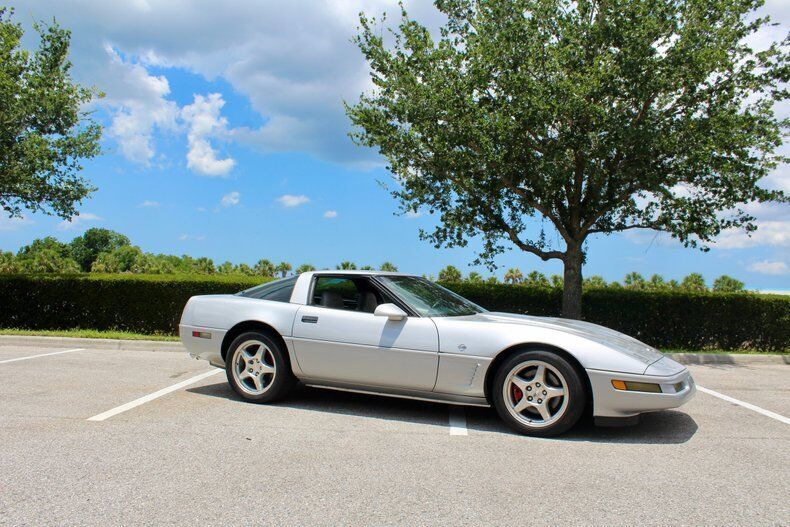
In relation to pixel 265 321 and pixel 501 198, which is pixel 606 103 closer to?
pixel 501 198

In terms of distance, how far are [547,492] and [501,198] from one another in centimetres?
1071

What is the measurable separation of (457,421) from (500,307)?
8.02 m

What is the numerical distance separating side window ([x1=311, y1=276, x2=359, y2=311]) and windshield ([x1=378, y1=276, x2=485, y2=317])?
1.08 feet

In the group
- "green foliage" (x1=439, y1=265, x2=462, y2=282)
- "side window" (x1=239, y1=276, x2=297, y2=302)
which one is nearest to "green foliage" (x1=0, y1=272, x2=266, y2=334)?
"green foliage" (x1=439, y1=265, x2=462, y2=282)

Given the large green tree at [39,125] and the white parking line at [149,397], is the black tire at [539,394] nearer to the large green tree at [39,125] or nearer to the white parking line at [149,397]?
the white parking line at [149,397]

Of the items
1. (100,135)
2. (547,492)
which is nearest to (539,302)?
(547,492)

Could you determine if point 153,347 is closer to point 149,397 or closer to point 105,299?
point 105,299

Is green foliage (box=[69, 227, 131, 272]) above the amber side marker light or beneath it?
above

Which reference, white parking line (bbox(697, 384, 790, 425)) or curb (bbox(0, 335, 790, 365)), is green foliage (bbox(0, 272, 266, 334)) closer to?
curb (bbox(0, 335, 790, 365))

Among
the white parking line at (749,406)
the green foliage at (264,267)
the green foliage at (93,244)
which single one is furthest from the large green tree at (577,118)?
the green foliage at (93,244)

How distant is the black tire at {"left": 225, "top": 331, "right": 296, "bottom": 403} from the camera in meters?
6.09

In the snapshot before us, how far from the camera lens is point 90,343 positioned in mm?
11305

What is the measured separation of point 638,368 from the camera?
16.6 feet

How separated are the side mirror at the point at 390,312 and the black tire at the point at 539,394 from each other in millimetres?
1008
